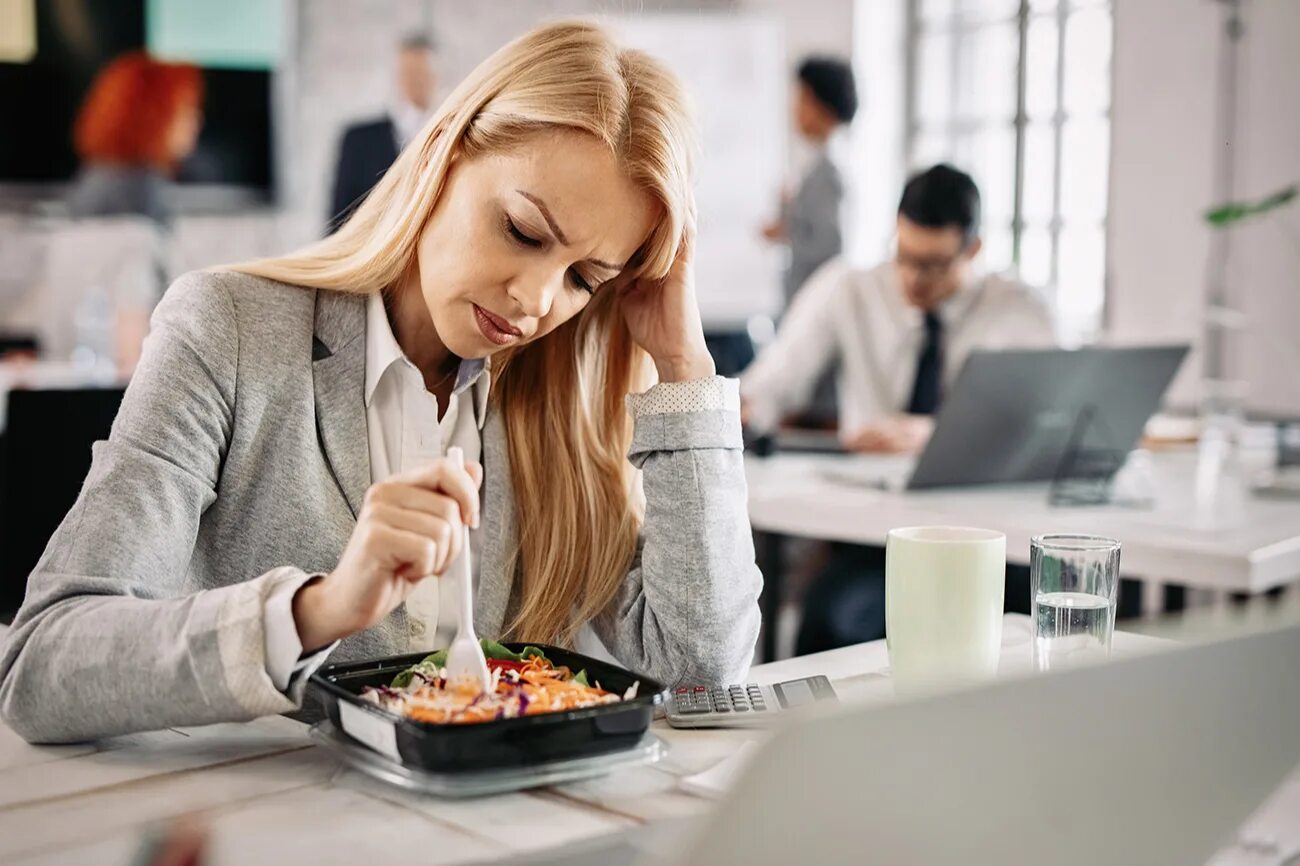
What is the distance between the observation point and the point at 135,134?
243 inches

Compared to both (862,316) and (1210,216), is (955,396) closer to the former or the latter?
(862,316)

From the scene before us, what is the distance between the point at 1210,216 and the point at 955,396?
1.78 m

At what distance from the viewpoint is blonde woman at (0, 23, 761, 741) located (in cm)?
108

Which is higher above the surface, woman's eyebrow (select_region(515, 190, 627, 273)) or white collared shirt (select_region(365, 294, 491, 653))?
woman's eyebrow (select_region(515, 190, 627, 273))

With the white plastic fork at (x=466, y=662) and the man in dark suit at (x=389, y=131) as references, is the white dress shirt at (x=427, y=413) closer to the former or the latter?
the white plastic fork at (x=466, y=662)

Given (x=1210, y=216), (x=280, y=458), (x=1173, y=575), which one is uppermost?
(x=1210, y=216)

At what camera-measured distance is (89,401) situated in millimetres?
1845

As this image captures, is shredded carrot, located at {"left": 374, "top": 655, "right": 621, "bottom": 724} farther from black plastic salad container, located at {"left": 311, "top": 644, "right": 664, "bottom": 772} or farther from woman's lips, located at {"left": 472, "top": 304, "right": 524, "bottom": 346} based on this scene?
woman's lips, located at {"left": 472, "top": 304, "right": 524, "bottom": 346}

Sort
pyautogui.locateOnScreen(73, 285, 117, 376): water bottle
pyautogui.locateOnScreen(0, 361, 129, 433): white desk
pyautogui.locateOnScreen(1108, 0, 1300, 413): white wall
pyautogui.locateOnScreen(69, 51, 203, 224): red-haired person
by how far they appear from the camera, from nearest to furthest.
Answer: pyautogui.locateOnScreen(0, 361, 129, 433): white desk → pyautogui.locateOnScreen(73, 285, 117, 376): water bottle → pyautogui.locateOnScreen(1108, 0, 1300, 413): white wall → pyautogui.locateOnScreen(69, 51, 203, 224): red-haired person

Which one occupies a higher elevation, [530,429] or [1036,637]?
[530,429]

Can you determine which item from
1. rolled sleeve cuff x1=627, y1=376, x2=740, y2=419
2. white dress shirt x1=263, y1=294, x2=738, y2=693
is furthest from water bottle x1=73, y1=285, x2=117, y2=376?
rolled sleeve cuff x1=627, y1=376, x2=740, y2=419

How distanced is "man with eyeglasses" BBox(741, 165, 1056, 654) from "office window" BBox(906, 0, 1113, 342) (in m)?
1.89

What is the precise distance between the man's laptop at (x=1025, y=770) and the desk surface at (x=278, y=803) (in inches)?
2.4

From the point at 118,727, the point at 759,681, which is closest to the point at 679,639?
the point at 759,681
